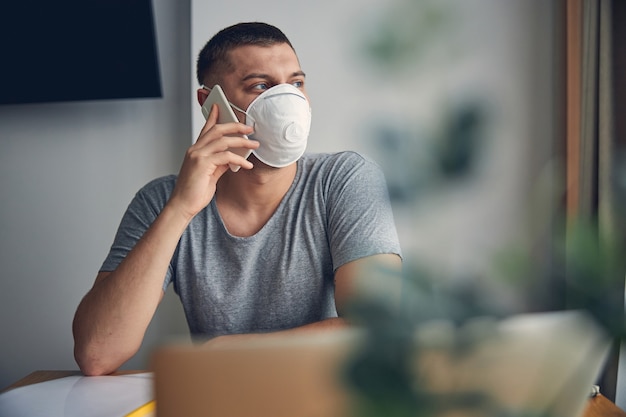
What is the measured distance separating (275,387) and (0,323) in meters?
2.99

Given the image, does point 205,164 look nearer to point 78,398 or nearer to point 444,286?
point 78,398

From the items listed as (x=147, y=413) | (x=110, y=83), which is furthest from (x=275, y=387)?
(x=110, y=83)

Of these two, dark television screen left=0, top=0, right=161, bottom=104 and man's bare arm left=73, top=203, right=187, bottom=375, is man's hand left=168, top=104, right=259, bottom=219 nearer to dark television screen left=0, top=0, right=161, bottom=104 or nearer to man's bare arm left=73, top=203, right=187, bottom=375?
man's bare arm left=73, top=203, right=187, bottom=375

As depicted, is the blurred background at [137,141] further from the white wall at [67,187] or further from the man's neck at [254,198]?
the man's neck at [254,198]

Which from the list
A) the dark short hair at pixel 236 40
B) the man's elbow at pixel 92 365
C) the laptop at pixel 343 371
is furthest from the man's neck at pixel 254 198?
the laptop at pixel 343 371

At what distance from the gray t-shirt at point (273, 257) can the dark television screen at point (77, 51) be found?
1.31 m

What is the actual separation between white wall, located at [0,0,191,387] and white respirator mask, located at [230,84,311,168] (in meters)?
1.34

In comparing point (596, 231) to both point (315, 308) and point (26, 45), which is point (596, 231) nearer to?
point (315, 308)

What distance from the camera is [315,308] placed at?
1454mm

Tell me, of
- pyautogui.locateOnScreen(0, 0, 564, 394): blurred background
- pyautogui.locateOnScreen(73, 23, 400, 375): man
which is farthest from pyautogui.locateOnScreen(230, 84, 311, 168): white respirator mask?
pyautogui.locateOnScreen(0, 0, 564, 394): blurred background

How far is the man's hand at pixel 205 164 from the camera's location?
138cm

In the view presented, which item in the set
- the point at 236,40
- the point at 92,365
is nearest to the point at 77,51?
the point at 236,40

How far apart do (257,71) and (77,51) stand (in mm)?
1518

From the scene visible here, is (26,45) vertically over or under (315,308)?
over
